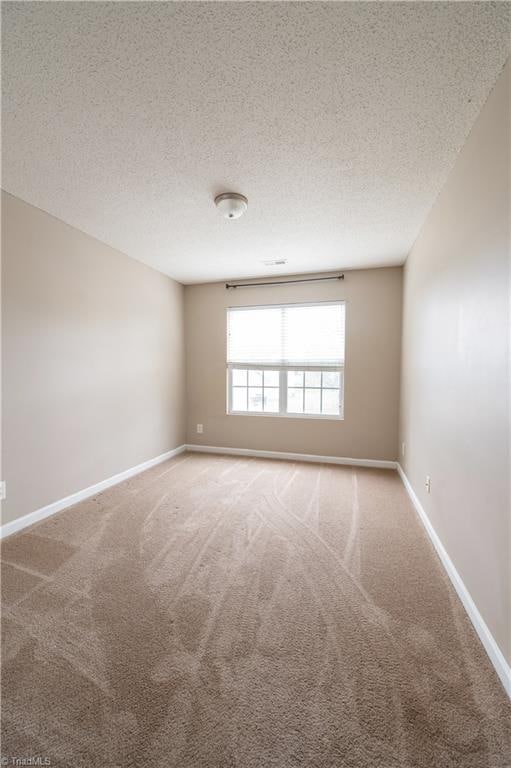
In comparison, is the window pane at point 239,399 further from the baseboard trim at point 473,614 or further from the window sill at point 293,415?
the baseboard trim at point 473,614

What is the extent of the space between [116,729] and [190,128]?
2.61 meters

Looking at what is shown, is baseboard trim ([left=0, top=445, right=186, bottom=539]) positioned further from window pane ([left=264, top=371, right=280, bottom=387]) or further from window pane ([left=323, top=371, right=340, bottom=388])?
window pane ([left=323, top=371, right=340, bottom=388])

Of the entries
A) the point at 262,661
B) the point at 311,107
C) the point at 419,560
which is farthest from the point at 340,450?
the point at 311,107

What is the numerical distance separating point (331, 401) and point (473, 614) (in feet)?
9.09

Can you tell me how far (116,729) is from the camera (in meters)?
1.05

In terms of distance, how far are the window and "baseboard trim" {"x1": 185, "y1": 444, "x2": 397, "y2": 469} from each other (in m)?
0.55

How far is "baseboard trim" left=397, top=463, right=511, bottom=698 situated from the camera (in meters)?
1.21

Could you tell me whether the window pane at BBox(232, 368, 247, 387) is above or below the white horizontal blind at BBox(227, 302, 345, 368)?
below

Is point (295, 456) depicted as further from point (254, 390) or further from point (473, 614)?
point (473, 614)

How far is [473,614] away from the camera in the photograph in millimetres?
1505

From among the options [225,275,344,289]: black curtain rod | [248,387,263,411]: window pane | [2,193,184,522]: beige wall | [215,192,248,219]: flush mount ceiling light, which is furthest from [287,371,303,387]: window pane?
[215,192,248,219]: flush mount ceiling light

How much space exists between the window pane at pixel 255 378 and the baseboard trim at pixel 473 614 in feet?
8.40

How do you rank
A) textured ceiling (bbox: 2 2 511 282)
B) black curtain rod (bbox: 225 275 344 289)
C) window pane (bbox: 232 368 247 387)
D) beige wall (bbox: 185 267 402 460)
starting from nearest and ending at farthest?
textured ceiling (bbox: 2 2 511 282), beige wall (bbox: 185 267 402 460), black curtain rod (bbox: 225 275 344 289), window pane (bbox: 232 368 247 387)

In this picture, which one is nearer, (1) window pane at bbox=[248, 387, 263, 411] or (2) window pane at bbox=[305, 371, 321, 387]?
(2) window pane at bbox=[305, 371, 321, 387]
